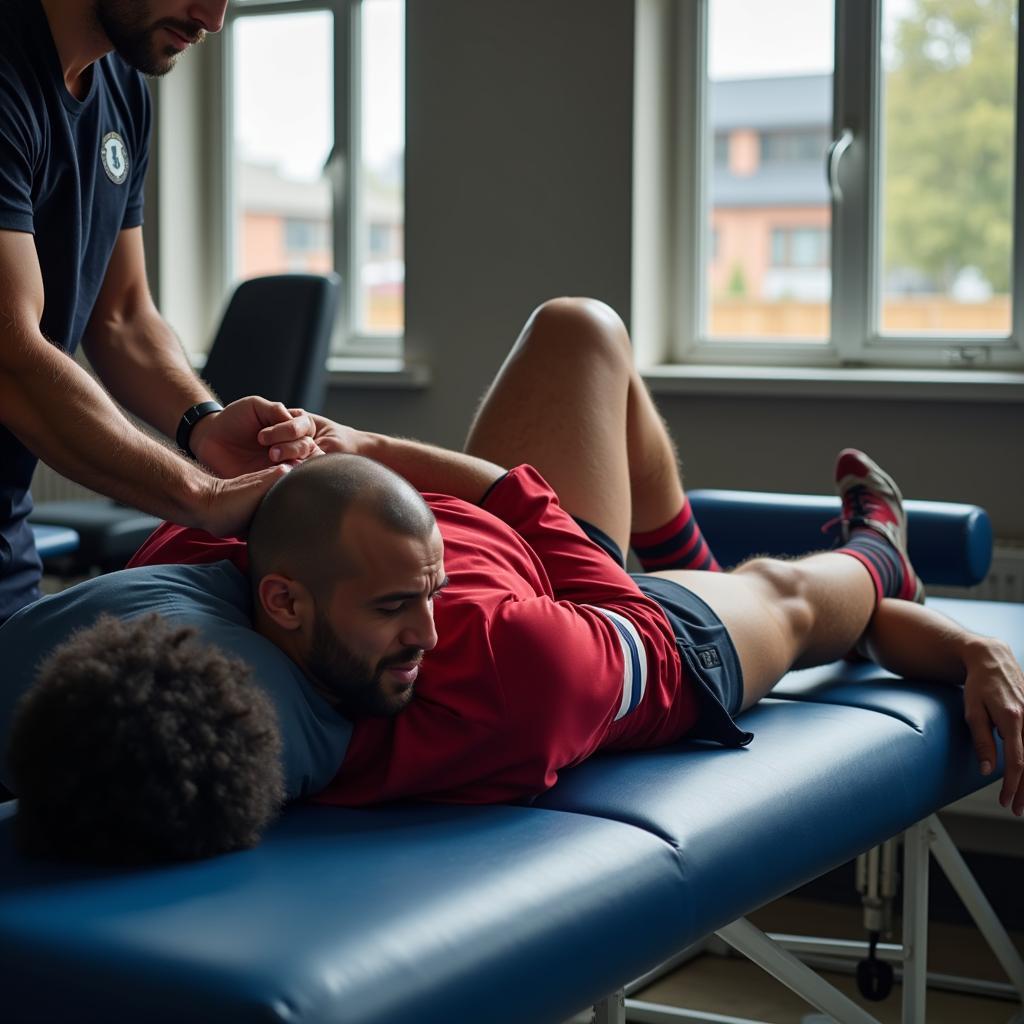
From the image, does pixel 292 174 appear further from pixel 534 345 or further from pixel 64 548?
pixel 534 345

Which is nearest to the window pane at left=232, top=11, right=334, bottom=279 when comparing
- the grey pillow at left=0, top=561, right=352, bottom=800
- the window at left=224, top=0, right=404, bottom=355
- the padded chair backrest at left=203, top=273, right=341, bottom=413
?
the window at left=224, top=0, right=404, bottom=355

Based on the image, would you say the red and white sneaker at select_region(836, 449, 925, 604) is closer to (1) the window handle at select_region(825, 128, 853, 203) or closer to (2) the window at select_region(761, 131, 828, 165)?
(1) the window handle at select_region(825, 128, 853, 203)

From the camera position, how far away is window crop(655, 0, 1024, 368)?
10.7ft

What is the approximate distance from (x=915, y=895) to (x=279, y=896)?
118 cm

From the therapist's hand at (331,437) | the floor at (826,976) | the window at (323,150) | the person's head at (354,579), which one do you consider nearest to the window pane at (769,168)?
the window at (323,150)

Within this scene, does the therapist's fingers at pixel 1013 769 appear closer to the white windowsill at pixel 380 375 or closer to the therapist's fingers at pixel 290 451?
the therapist's fingers at pixel 290 451

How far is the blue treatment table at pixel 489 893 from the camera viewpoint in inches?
37.0

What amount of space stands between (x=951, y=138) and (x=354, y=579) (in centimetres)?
252

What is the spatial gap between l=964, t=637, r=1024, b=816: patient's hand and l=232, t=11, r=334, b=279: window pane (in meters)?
2.86

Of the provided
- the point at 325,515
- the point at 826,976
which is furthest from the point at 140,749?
the point at 826,976

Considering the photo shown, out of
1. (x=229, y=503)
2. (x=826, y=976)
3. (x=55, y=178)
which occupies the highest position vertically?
(x=55, y=178)

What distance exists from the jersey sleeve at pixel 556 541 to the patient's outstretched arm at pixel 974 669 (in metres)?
0.46

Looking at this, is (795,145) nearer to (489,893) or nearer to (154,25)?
(154,25)

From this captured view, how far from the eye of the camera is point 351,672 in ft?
4.10
